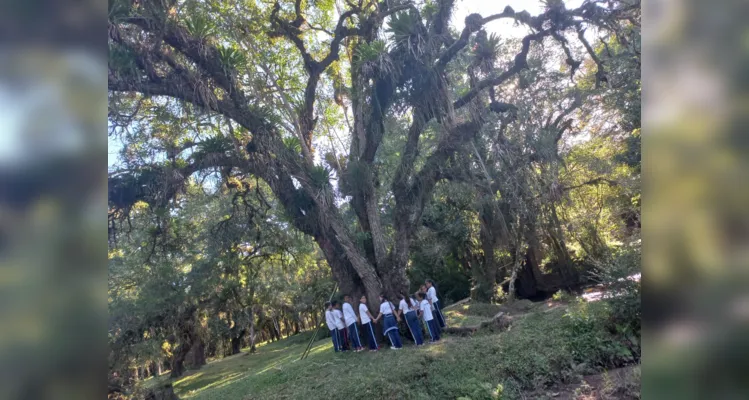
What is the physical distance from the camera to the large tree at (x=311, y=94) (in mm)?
7566

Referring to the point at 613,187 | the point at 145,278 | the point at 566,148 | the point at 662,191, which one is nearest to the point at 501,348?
the point at 662,191

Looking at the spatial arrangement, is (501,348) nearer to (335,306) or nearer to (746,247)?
(335,306)

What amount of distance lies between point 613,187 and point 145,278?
615 inches

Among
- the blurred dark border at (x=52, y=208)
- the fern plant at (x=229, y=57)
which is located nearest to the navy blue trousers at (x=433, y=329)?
the fern plant at (x=229, y=57)

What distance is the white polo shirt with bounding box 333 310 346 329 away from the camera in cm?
1045

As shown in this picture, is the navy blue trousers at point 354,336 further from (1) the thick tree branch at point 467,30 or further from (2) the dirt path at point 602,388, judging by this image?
(1) the thick tree branch at point 467,30

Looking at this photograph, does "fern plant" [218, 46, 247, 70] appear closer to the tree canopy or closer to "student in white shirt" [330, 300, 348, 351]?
the tree canopy

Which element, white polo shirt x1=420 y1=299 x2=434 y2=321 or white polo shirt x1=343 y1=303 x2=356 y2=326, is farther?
white polo shirt x1=343 y1=303 x2=356 y2=326

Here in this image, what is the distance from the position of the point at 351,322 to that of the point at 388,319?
1.11 meters

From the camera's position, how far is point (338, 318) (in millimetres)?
10523

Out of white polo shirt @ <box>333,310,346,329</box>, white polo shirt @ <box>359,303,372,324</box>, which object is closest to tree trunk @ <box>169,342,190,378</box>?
white polo shirt @ <box>333,310,346,329</box>

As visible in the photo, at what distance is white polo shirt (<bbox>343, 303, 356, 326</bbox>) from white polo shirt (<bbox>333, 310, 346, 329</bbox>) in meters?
0.39

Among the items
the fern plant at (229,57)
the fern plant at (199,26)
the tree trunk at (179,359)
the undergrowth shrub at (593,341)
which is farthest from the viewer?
the tree trunk at (179,359)

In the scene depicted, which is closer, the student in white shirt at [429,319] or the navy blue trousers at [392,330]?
the navy blue trousers at [392,330]
